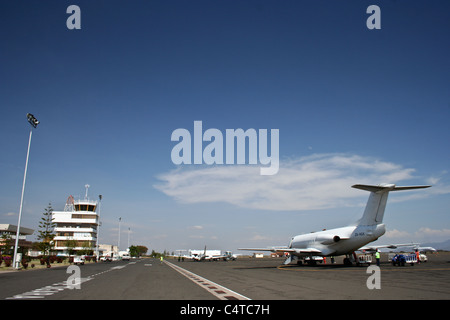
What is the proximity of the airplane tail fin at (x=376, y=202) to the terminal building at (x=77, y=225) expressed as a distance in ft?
408

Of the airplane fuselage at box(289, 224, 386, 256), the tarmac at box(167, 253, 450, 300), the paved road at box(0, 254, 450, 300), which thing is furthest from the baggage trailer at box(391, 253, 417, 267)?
the paved road at box(0, 254, 450, 300)

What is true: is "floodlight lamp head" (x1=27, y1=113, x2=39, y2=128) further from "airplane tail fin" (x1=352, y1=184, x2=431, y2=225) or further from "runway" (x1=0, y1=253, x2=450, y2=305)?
"airplane tail fin" (x1=352, y1=184, x2=431, y2=225)

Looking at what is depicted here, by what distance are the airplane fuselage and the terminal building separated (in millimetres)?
116112

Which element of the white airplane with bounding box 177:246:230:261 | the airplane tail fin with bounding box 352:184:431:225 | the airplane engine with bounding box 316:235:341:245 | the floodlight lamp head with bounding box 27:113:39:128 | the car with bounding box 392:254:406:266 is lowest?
the white airplane with bounding box 177:246:230:261

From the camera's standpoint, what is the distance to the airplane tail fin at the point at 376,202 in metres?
35.3

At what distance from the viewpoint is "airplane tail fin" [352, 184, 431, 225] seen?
3531 cm

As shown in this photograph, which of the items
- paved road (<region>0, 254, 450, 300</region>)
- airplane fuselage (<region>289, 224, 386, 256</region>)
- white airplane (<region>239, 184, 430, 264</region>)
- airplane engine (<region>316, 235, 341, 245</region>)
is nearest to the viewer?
paved road (<region>0, 254, 450, 300</region>)

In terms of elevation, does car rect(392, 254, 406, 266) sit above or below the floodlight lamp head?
below

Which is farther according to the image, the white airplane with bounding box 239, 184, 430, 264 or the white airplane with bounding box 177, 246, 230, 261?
the white airplane with bounding box 177, 246, 230, 261

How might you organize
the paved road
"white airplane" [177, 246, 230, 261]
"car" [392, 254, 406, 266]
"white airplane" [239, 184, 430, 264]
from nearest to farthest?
the paved road, "white airplane" [239, 184, 430, 264], "car" [392, 254, 406, 266], "white airplane" [177, 246, 230, 261]

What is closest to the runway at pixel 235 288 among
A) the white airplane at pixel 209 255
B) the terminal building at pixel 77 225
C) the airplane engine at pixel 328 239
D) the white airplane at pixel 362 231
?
the white airplane at pixel 362 231
